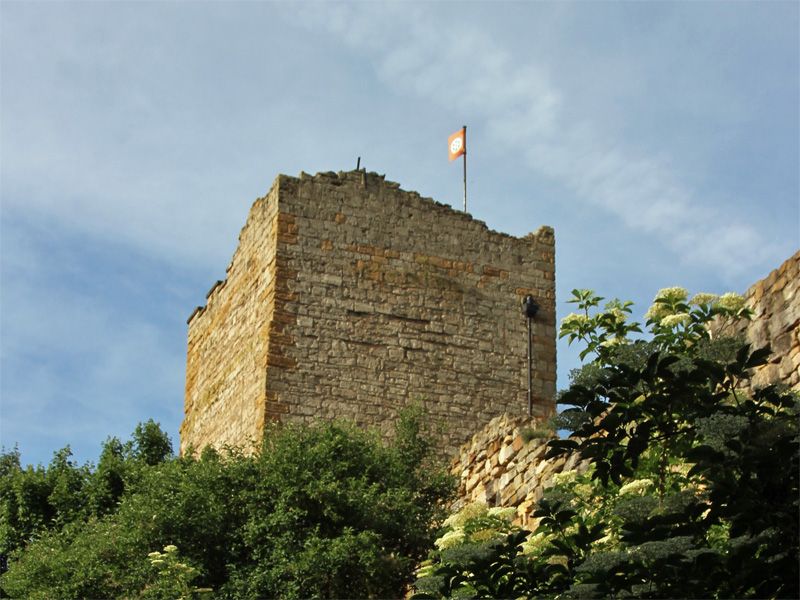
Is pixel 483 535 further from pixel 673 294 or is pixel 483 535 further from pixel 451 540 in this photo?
pixel 673 294

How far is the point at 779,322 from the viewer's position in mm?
8719

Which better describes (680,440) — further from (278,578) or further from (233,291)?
(233,291)

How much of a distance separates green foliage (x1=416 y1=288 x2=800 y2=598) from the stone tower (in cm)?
697

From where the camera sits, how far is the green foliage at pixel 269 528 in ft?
38.7

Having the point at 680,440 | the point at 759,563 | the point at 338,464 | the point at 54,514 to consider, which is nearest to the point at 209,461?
the point at 338,464

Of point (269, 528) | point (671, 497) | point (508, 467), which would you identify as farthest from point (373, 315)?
point (671, 497)

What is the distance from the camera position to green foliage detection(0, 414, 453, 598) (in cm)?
1180

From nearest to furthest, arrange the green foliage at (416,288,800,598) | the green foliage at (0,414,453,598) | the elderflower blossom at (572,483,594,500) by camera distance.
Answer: the green foliage at (416,288,800,598)
the elderflower blossom at (572,483,594,500)
the green foliage at (0,414,453,598)

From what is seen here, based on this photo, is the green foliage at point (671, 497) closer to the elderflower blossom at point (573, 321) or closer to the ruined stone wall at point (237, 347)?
the elderflower blossom at point (573, 321)

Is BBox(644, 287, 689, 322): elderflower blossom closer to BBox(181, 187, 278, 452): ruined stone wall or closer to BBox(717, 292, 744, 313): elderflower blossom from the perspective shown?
BBox(717, 292, 744, 313): elderflower blossom

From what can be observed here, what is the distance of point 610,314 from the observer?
902 cm

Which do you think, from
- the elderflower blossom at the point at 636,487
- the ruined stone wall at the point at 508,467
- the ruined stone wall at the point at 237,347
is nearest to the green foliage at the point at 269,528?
the ruined stone wall at the point at 508,467

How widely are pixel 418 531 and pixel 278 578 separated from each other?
1357 millimetres

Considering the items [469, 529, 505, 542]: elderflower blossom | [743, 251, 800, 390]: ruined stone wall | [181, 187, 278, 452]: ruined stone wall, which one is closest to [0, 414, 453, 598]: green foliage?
[181, 187, 278, 452]: ruined stone wall
